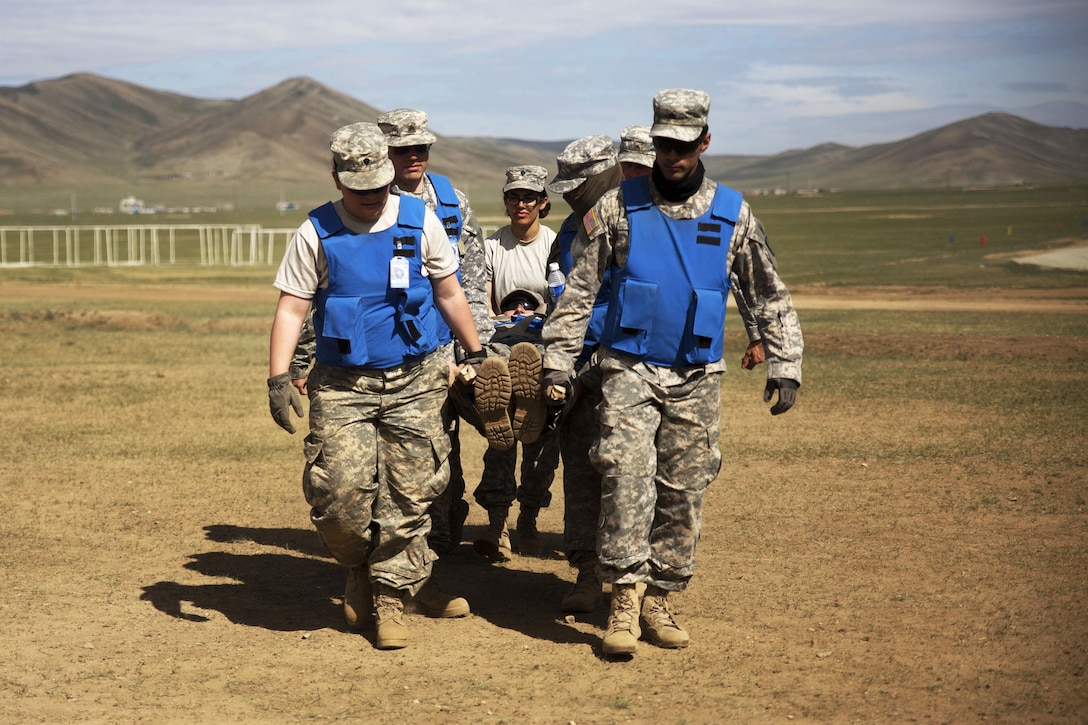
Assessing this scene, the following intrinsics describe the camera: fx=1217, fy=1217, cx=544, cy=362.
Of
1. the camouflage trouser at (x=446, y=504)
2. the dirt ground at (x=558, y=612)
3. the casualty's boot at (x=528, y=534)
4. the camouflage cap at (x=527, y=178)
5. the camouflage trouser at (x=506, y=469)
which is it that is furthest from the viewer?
the casualty's boot at (x=528, y=534)

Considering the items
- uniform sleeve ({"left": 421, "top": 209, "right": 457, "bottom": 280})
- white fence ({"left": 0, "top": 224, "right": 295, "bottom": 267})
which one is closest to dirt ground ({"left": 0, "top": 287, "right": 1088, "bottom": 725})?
uniform sleeve ({"left": 421, "top": 209, "right": 457, "bottom": 280})

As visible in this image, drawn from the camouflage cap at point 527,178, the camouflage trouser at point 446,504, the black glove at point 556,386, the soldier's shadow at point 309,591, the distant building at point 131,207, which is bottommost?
the soldier's shadow at point 309,591

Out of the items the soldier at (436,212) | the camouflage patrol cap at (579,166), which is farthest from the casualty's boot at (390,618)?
the camouflage patrol cap at (579,166)

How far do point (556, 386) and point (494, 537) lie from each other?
7.10 feet

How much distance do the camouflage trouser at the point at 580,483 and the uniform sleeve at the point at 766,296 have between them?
3.41ft

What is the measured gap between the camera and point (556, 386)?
5.85 meters

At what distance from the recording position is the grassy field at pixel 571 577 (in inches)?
208

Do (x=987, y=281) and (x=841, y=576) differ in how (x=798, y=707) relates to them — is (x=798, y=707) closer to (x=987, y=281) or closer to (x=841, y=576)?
(x=841, y=576)

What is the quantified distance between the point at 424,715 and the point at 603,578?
1.20 metres

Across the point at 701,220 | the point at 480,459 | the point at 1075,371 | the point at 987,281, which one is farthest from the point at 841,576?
the point at 987,281

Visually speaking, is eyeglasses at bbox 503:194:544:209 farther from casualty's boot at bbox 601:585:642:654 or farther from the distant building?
the distant building

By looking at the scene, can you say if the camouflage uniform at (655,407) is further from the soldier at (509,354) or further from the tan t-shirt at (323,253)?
the tan t-shirt at (323,253)

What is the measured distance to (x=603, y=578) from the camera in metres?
5.88

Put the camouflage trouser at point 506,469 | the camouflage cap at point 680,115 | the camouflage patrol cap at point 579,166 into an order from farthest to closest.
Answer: the camouflage trouser at point 506,469
the camouflage patrol cap at point 579,166
the camouflage cap at point 680,115
